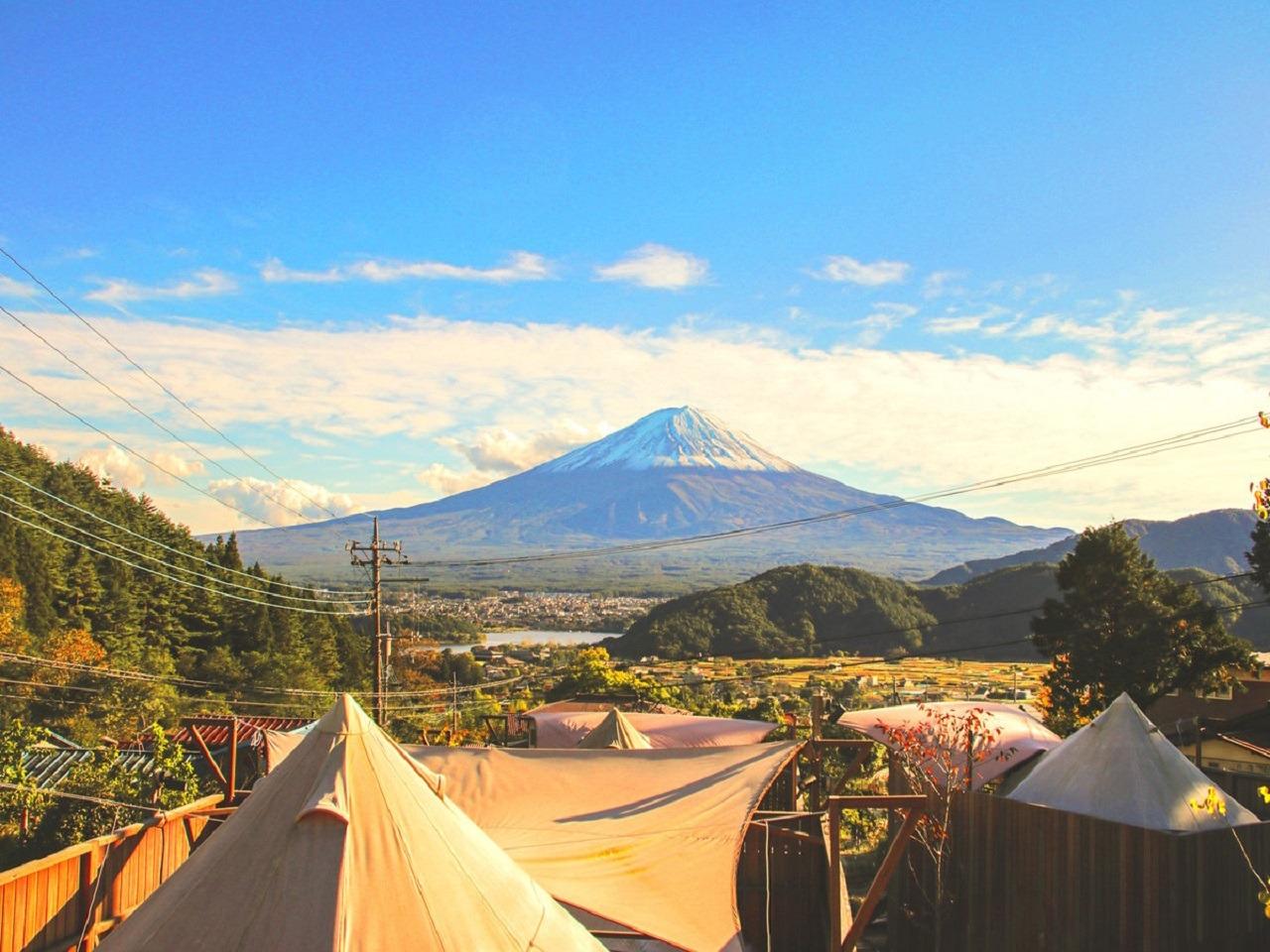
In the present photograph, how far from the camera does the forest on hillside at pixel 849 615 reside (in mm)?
52750

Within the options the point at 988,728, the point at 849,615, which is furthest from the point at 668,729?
the point at 849,615

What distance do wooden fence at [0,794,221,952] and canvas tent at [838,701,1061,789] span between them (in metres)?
7.21

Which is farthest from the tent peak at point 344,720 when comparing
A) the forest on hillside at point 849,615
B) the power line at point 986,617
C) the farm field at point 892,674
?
the forest on hillside at point 849,615

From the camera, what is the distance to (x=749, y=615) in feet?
181

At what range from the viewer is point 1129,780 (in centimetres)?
932

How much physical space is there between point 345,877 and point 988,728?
32.4 feet

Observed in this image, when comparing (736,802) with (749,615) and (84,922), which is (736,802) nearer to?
(84,922)

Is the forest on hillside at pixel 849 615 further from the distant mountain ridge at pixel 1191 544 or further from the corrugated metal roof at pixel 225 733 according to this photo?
the distant mountain ridge at pixel 1191 544

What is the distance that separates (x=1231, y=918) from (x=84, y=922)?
8.43m

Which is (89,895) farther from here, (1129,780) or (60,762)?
(60,762)

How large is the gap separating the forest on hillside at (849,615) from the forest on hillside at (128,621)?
52.8 feet

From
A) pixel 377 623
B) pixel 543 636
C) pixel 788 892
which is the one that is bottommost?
pixel 543 636

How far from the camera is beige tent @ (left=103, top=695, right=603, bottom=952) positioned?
4641 mm

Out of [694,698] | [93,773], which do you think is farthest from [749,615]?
[93,773]
